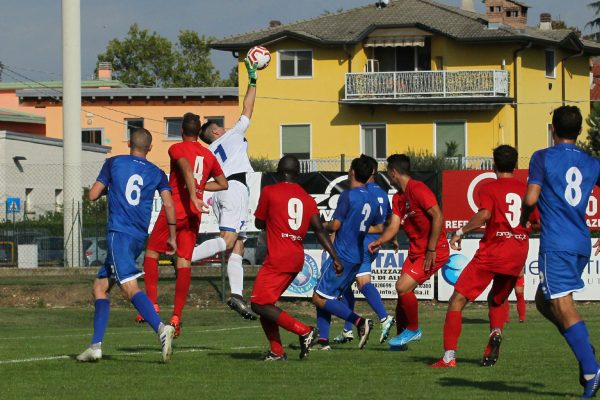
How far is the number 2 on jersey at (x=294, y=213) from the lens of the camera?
11.6 metres

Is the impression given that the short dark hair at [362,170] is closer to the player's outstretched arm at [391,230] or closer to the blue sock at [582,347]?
the player's outstretched arm at [391,230]

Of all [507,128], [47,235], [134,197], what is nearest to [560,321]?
[134,197]

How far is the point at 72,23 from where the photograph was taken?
36719mm

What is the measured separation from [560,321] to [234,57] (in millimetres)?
51801

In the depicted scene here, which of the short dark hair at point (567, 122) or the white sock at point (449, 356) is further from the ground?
the short dark hair at point (567, 122)

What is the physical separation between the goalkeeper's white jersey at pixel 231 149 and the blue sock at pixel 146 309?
3462mm

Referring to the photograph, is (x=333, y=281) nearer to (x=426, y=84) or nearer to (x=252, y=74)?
(x=252, y=74)

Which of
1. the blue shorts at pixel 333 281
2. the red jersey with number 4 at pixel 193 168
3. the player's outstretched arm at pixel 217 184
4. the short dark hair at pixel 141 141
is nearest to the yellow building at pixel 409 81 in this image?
the blue shorts at pixel 333 281

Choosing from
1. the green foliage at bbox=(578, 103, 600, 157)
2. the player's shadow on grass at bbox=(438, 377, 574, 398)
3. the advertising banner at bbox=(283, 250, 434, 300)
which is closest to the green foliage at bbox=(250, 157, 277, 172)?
the green foliage at bbox=(578, 103, 600, 157)

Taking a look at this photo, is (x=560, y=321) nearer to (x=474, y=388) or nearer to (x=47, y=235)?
(x=474, y=388)

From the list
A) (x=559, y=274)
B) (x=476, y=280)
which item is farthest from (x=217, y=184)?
(x=559, y=274)

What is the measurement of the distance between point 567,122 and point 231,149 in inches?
243

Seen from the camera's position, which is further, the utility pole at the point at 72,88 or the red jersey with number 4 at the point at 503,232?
the utility pole at the point at 72,88

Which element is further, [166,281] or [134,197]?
[166,281]
